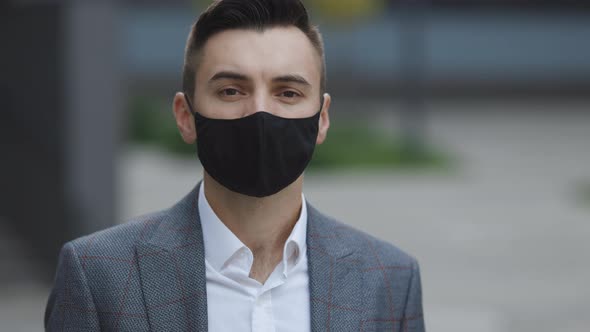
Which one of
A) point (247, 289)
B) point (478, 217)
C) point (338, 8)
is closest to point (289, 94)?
point (247, 289)

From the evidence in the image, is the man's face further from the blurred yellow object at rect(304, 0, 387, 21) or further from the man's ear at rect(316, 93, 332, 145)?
the blurred yellow object at rect(304, 0, 387, 21)

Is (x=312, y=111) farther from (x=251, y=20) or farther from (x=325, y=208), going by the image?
(x=325, y=208)

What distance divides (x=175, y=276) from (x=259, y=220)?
0.72 feet

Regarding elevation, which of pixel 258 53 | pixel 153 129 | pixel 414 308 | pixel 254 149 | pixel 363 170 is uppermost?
pixel 258 53

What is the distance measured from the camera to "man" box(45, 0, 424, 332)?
2.34m

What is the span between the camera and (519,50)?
34.8 metres

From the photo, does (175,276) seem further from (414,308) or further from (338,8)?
(338,8)

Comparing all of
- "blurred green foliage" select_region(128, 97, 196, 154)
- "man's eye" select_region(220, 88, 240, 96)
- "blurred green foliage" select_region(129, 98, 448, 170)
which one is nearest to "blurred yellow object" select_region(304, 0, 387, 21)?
"blurred green foliage" select_region(129, 98, 448, 170)

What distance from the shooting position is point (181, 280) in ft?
7.84

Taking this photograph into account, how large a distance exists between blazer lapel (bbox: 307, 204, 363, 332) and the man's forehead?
15.3 inches

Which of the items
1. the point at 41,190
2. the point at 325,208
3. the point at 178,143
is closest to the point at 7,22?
the point at 41,190

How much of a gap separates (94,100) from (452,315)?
3266 millimetres

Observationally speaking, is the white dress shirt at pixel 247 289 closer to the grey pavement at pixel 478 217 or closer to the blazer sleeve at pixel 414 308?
the blazer sleeve at pixel 414 308

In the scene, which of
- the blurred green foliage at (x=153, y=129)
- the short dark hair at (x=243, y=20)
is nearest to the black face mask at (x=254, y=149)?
the short dark hair at (x=243, y=20)
